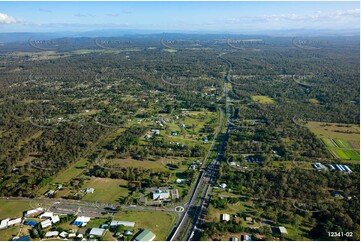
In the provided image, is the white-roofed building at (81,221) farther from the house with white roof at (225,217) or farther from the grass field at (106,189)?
the house with white roof at (225,217)

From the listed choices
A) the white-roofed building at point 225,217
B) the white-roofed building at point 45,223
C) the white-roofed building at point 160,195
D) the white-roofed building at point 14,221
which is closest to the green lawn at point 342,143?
the white-roofed building at point 225,217

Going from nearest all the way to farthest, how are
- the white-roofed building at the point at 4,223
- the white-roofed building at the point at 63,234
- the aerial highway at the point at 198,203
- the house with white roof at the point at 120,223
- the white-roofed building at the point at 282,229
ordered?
the white-roofed building at the point at 63,234, the white-roofed building at the point at 282,229, the aerial highway at the point at 198,203, the white-roofed building at the point at 4,223, the house with white roof at the point at 120,223

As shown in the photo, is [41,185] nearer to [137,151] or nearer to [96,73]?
[137,151]

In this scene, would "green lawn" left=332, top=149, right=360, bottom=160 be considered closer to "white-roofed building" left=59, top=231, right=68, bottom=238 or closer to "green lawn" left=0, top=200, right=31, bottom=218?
"white-roofed building" left=59, top=231, right=68, bottom=238

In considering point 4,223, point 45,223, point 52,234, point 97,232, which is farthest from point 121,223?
point 4,223

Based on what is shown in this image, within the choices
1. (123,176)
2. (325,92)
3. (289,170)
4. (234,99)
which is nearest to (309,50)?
(325,92)

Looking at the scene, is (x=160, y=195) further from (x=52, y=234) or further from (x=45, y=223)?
(x=45, y=223)

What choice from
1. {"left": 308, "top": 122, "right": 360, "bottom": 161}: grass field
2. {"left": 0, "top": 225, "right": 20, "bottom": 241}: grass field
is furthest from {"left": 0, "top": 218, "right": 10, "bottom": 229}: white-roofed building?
{"left": 308, "top": 122, "right": 360, "bottom": 161}: grass field
